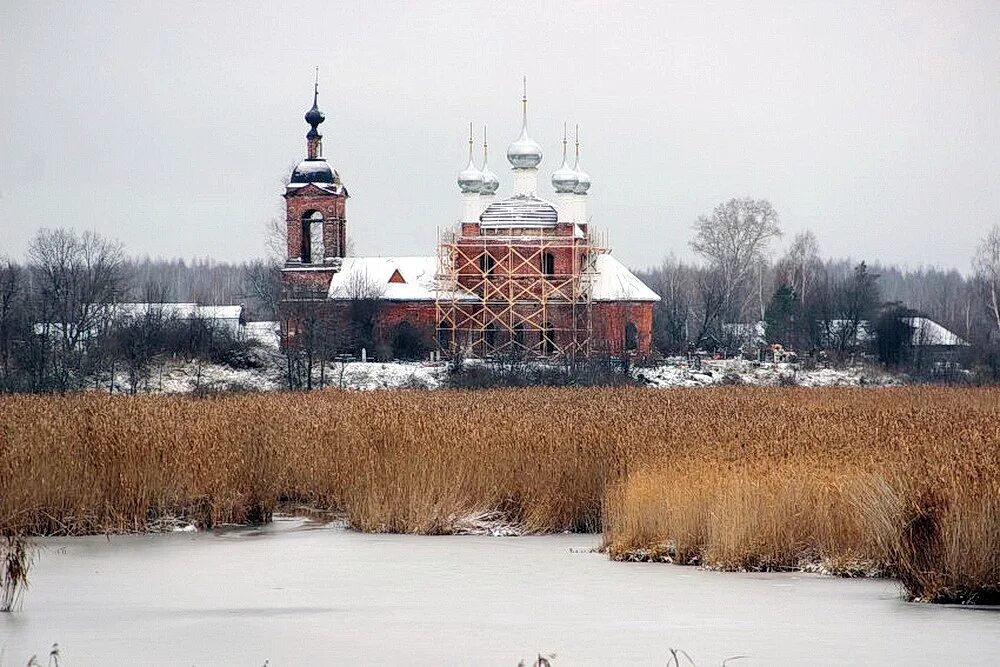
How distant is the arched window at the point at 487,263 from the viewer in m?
59.0

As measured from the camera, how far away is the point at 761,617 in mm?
12953

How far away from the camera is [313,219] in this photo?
62719 millimetres

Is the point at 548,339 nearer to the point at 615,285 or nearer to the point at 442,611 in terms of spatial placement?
the point at 615,285

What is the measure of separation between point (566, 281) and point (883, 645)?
154 ft

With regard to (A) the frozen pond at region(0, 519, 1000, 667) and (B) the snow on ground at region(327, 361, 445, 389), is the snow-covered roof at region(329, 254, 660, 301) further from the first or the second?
(A) the frozen pond at region(0, 519, 1000, 667)

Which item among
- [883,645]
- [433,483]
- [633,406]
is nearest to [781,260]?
[633,406]

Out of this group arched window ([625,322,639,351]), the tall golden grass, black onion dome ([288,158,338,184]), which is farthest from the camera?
black onion dome ([288,158,338,184])

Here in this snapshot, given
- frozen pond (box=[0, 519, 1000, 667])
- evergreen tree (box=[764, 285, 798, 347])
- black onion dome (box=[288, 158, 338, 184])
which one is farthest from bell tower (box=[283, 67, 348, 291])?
frozen pond (box=[0, 519, 1000, 667])

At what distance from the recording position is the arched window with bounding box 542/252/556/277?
59188 millimetres

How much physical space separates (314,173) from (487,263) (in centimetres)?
792

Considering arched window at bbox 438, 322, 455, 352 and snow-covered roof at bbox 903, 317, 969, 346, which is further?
snow-covered roof at bbox 903, 317, 969, 346

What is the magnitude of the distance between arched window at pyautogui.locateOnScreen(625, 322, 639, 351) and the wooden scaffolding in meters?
1.59

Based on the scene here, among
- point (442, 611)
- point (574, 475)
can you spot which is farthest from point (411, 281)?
point (442, 611)

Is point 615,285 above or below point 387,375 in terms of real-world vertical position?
above
